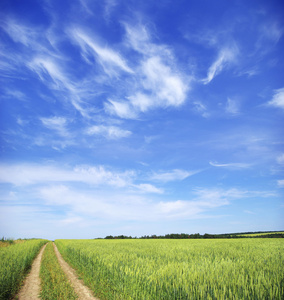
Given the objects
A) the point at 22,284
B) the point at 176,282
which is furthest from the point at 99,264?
the point at 176,282

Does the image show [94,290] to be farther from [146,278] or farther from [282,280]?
[282,280]

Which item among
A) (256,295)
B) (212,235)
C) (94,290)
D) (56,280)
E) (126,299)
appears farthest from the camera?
(212,235)

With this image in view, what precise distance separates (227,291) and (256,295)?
2.31 feet

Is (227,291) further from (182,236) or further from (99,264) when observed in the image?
(182,236)

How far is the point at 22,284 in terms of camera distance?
392 inches

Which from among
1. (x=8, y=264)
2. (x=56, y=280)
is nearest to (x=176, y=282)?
(x=56, y=280)

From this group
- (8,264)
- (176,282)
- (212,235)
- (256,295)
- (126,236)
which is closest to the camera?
(256,295)

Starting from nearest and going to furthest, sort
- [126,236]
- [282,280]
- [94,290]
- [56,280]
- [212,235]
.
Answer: [282,280]
[94,290]
[56,280]
[212,235]
[126,236]

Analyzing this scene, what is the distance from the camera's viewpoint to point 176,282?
5.58 meters

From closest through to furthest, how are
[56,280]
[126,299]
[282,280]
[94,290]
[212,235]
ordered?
[282,280] → [126,299] → [94,290] → [56,280] → [212,235]

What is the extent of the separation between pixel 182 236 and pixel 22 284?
228 ft

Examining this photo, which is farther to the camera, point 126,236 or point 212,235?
point 126,236

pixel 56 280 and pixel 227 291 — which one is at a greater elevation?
pixel 227 291

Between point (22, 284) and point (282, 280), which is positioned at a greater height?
point (282, 280)
